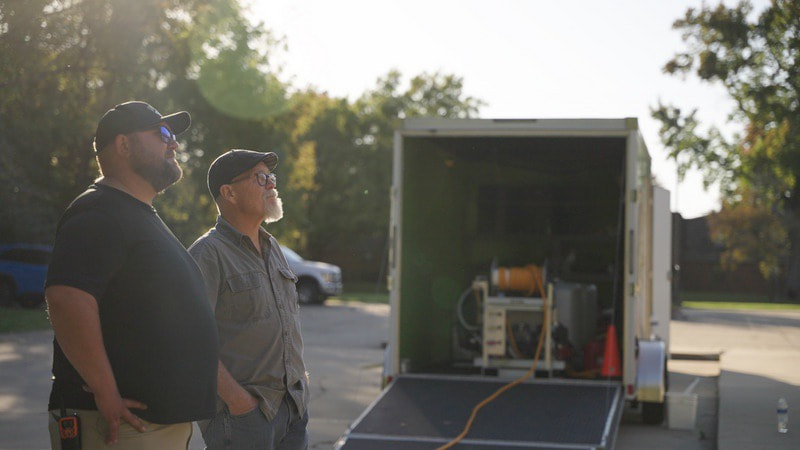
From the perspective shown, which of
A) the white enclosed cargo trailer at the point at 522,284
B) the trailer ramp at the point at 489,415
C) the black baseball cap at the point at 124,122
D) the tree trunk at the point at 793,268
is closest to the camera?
the black baseball cap at the point at 124,122

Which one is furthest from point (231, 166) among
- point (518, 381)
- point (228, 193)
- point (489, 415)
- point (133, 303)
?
point (518, 381)

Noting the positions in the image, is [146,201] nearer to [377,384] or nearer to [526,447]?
[526,447]

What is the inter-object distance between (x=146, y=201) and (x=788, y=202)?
75.8ft

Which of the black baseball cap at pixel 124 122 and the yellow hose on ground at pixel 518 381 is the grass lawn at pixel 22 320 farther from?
the black baseball cap at pixel 124 122

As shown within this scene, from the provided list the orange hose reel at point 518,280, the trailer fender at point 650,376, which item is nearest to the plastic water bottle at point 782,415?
the trailer fender at point 650,376

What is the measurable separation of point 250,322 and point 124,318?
951 millimetres

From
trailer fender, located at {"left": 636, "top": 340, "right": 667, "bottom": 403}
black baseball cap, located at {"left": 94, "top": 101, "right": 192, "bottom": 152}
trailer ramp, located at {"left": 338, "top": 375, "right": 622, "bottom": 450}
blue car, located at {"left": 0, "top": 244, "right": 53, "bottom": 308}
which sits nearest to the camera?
black baseball cap, located at {"left": 94, "top": 101, "right": 192, "bottom": 152}

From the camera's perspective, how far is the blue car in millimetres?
24078

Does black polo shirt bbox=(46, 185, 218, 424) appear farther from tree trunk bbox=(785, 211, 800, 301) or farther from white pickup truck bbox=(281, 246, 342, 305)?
tree trunk bbox=(785, 211, 800, 301)

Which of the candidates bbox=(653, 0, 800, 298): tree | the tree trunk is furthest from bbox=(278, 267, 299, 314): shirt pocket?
the tree trunk

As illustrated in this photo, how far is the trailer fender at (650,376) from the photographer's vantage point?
9.55 m

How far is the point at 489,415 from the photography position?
8.20m

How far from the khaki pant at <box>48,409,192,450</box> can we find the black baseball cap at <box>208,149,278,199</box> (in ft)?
4.13

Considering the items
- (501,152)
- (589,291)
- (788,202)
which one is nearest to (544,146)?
(501,152)
